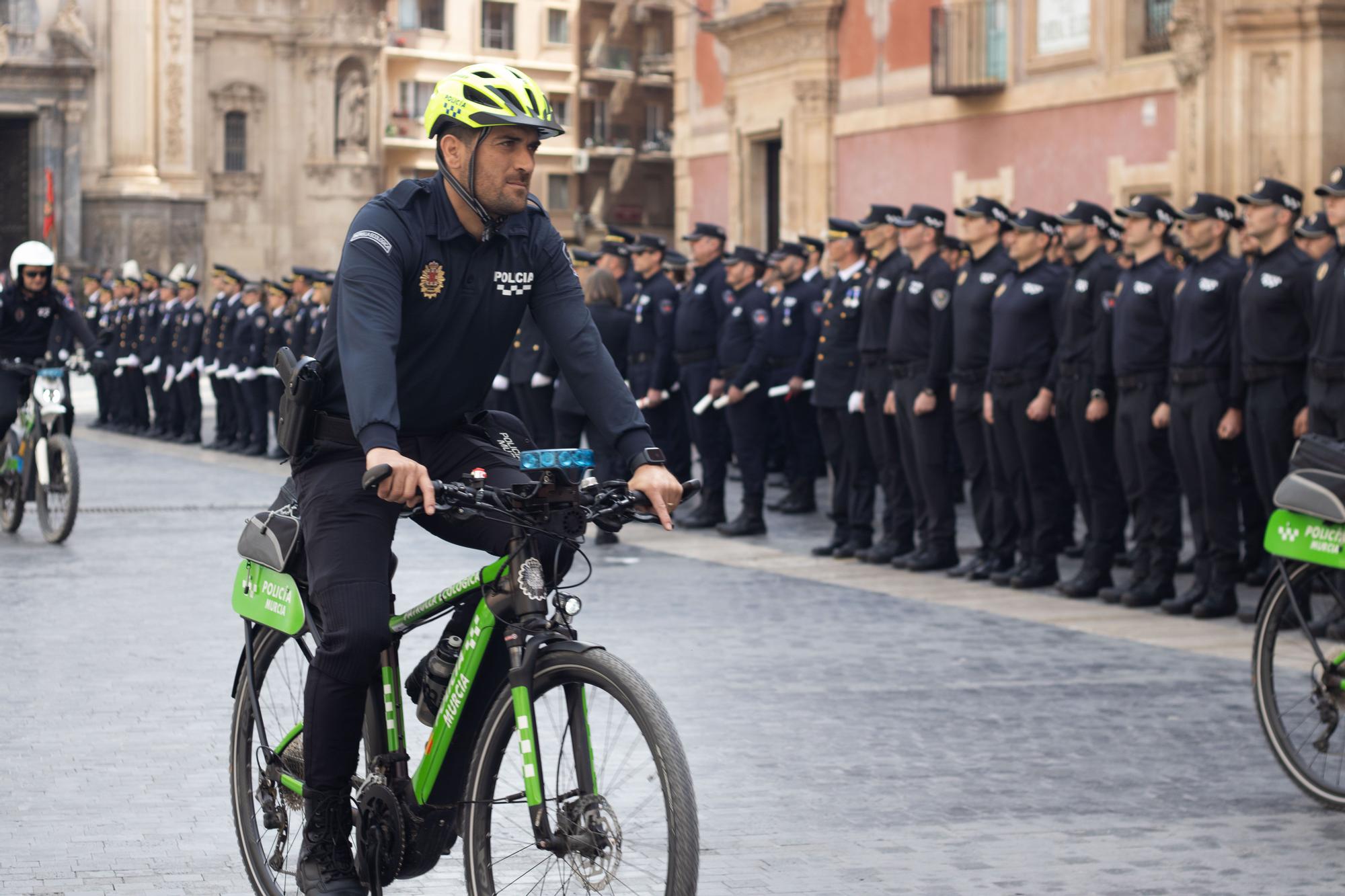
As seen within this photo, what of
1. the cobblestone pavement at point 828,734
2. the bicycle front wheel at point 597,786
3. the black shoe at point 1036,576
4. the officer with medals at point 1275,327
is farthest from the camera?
the black shoe at point 1036,576

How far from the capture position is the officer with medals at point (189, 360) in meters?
26.7

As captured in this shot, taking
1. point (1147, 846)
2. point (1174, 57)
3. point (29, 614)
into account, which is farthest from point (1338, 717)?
point (1174, 57)

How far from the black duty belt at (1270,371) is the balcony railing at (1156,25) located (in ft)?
40.5

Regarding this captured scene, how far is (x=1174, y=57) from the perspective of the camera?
848 inches

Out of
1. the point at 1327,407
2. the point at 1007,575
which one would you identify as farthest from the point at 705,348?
the point at 1327,407

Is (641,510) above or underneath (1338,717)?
above

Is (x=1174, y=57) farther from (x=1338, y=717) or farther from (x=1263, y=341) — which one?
(x=1338, y=717)

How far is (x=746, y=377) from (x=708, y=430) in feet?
2.78

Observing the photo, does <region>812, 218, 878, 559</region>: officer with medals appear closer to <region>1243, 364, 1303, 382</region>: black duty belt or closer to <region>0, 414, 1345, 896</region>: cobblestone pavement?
<region>0, 414, 1345, 896</region>: cobblestone pavement

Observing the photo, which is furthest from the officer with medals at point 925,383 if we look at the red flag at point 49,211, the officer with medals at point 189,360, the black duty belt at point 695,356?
the red flag at point 49,211

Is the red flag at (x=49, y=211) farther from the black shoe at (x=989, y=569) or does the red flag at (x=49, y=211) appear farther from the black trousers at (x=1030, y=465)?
the black trousers at (x=1030, y=465)

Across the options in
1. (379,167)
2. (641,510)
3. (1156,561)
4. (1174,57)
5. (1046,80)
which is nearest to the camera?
(641,510)

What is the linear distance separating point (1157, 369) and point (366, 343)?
8078 mm

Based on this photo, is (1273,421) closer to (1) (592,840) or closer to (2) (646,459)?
(2) (646,459)
